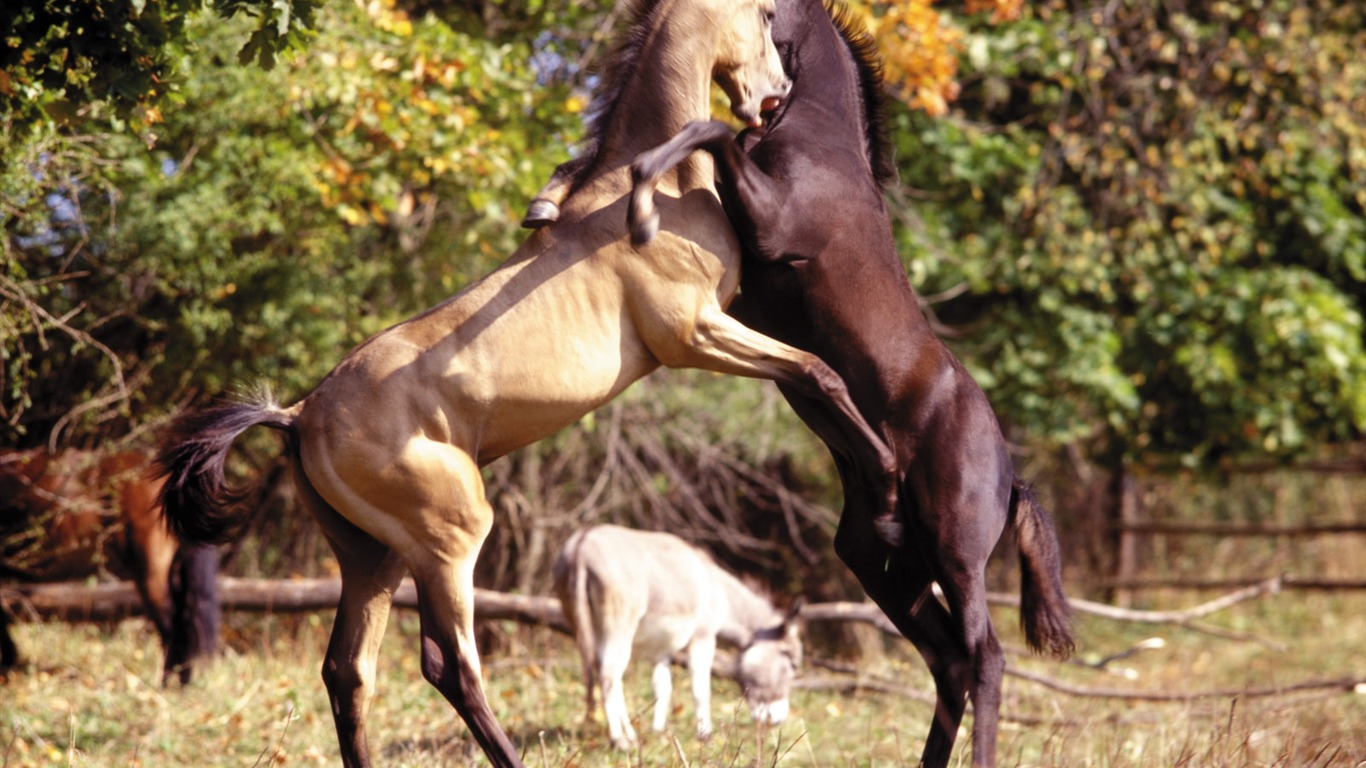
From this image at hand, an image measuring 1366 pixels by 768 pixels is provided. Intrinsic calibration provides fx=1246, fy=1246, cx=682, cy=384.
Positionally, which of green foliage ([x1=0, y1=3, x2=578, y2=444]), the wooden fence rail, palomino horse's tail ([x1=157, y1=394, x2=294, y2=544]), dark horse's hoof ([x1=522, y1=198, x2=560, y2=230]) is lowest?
the wooden fence rail

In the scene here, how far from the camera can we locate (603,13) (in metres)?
9.42

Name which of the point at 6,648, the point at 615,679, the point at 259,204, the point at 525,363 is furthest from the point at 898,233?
the point at 6,648

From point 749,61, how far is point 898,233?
6583 mm

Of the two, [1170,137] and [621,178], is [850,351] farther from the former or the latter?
[1170,137]

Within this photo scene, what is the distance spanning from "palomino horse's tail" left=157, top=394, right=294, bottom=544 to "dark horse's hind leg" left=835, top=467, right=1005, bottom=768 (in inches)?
83.6

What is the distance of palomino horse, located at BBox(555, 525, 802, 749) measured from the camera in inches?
294

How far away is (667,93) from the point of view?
13.9 ft

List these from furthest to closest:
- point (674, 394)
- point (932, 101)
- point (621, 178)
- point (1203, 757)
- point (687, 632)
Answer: point (674, 394) → point (932, 101) → point (687, 632) → point (1203, 757) → point (621, 178)

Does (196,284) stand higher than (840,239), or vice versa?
(840,239)

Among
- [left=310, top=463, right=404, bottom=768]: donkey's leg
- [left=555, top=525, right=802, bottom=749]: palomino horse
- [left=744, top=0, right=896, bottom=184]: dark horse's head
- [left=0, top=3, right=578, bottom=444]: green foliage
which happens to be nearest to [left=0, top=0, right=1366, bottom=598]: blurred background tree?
[left=0, top=3, right=578, bottom=444]: green foliage

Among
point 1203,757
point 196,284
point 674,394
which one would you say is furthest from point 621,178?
point 674,394

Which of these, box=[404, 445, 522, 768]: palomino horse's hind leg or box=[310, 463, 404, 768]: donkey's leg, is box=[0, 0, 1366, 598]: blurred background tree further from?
box=[404, 445, 522, 768]: palomino horse's hind leg

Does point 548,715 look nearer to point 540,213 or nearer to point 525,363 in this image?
point 525,363

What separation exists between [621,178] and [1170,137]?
8.64 m
